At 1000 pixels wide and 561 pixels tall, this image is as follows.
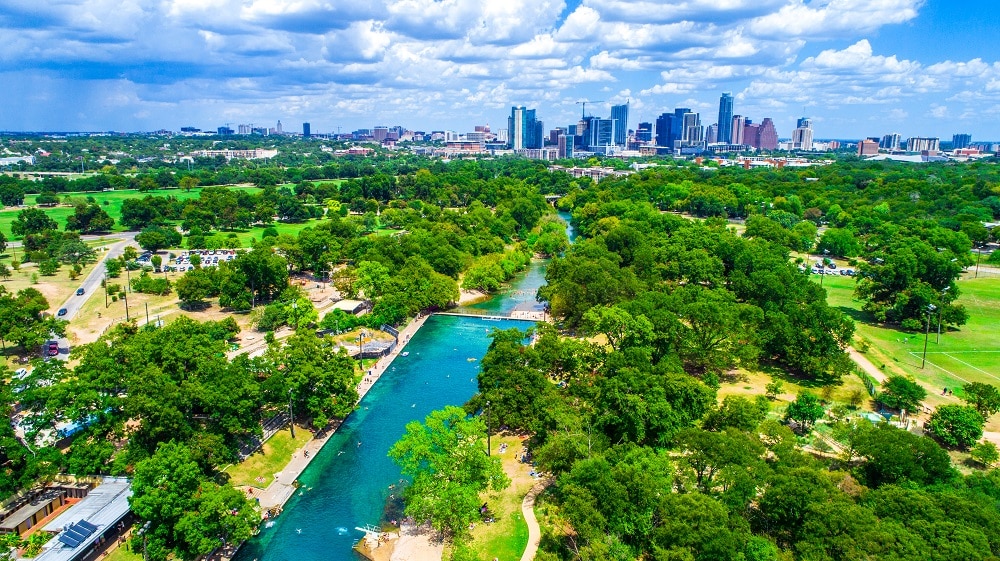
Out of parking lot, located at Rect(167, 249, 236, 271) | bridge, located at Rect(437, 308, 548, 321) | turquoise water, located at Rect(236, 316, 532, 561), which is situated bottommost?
turquoise water, located at Rect(236, 316, 532, 561)

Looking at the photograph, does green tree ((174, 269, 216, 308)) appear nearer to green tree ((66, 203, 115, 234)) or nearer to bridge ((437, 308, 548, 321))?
bridge ((437, 308, 548, 321))

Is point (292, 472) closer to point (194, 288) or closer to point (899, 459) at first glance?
point (899, 459)

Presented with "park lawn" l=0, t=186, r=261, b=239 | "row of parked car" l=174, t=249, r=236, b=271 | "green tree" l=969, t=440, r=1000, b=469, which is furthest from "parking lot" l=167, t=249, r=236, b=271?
"green tree" l=969, t=440, r=1000, b=469

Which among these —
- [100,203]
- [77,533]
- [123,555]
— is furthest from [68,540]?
[100,203]

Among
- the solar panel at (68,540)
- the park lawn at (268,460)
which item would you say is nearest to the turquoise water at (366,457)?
the park lawn at (268,460)

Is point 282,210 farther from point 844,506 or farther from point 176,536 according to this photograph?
point 844,506

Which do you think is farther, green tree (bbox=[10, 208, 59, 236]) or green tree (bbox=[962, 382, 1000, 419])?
green tree (bbox=[10, 208, 59, 236])

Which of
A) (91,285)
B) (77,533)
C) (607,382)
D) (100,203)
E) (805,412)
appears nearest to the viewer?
(77,533)
